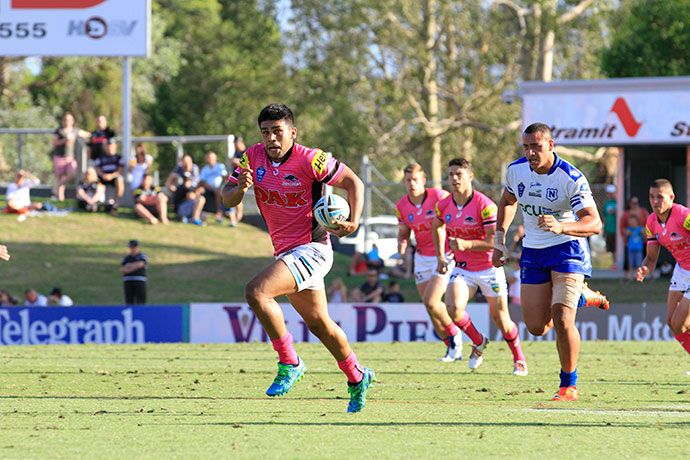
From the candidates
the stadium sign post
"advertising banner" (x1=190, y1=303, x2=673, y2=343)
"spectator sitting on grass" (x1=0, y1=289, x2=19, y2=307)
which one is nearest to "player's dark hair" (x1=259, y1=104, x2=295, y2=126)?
A: "advertising banner" (x1=190, y1=303, x2=673, y2=343)

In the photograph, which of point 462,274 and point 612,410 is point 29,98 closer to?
point 462,274

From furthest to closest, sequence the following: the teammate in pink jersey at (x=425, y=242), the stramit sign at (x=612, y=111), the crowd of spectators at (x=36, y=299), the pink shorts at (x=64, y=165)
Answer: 1. the pink shorts at (x=64, y=165)
2. the stramit sign at (x=612, y=111)
3. the crowd of spectators at (x=36, y=299)
4. the teammate in pink jersey at (x=425, y=242)

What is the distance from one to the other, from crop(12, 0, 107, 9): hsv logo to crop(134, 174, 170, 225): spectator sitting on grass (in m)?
4.96

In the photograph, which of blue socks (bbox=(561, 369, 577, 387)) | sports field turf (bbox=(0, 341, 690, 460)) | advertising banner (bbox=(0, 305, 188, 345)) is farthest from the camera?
advertising banner (bbox=(0, 305, 188, 345))

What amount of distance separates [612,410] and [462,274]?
4338 millimetres

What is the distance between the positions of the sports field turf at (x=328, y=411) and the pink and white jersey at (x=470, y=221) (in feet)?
4.20

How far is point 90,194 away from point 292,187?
1977 centimetres

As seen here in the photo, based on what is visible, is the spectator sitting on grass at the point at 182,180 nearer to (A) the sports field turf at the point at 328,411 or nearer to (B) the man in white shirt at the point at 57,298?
(B) the man in white shirt at the point at 57,298

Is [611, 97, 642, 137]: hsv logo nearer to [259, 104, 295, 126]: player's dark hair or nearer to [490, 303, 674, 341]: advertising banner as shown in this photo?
[490, 303, 674, 341]: advertising banner

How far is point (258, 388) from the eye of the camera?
9.85 meters

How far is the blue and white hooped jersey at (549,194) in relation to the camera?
8.70m

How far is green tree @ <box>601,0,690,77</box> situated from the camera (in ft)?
107

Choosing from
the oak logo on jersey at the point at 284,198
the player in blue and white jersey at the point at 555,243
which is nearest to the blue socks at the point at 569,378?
the player in blue and white jersey at the point at 555,243

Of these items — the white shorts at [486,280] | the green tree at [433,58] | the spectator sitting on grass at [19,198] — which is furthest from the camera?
the green tree at [433,58]
